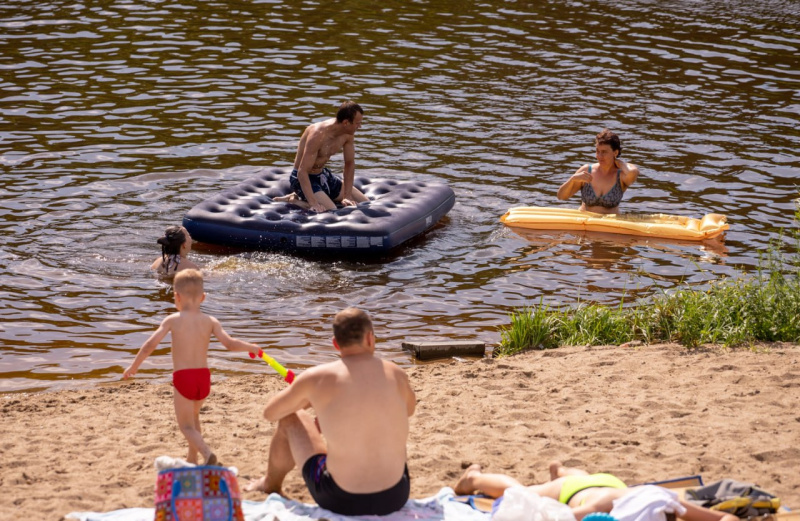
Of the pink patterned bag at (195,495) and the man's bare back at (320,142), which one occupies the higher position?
the man's bare back at (320,142)

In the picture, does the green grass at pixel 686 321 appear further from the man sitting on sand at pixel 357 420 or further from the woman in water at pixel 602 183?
the man sitting on sand at pixel 357 420

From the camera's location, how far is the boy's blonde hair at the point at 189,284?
5.85m

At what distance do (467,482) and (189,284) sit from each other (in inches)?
77.9

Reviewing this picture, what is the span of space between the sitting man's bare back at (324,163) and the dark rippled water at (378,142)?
918 millimetres

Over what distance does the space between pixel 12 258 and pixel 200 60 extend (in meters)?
8.45

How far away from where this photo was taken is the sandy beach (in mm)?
5583

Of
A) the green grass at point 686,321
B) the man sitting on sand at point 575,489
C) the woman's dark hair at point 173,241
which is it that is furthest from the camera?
the woman's dark hair at point 173,241

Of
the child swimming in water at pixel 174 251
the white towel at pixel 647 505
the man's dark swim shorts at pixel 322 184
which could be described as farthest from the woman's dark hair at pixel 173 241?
the white towel at pixel 647 505

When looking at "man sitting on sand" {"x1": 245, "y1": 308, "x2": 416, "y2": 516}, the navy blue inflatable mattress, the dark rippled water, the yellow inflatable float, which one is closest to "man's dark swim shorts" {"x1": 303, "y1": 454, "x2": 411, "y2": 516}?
"man sitting on sand" {"x1": 245, "y1": 308, "x2": 416, "y2": 516}

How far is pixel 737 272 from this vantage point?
10055 millimetres

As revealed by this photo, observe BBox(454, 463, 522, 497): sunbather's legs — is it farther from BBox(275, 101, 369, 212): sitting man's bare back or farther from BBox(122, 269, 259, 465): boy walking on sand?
BBox(275, 101, 369, 212): sitting man's bare back

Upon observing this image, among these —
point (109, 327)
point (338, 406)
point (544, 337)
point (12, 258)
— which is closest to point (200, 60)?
point (12, 258)

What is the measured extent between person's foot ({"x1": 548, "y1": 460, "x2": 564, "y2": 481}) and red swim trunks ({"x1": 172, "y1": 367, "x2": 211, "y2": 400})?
2059mm

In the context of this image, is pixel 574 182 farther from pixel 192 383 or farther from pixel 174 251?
pixel 192 383
